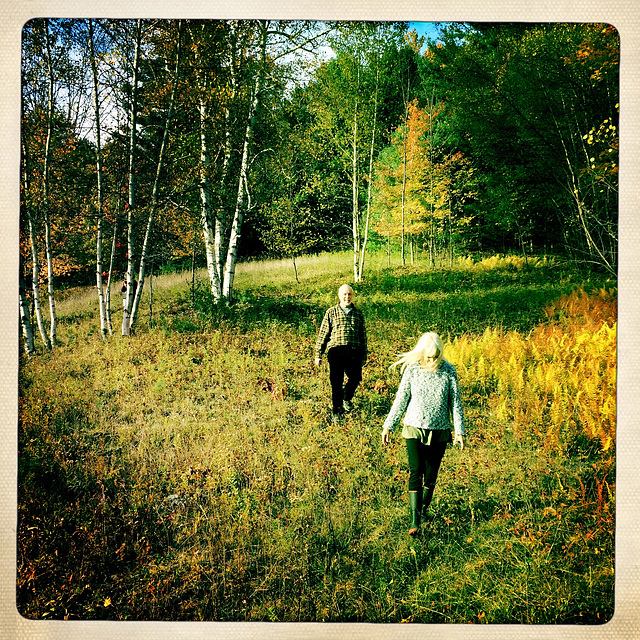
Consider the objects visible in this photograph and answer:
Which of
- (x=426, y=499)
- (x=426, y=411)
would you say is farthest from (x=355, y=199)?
(x=426, y=499)

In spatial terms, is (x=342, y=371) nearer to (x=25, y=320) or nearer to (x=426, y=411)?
(x=426, y=411)

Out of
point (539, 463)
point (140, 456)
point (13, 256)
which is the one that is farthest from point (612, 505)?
point (13, 256)

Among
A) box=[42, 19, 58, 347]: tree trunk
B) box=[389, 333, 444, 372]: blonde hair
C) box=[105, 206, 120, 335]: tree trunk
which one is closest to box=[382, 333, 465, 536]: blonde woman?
box=[389, 333, 444, 372]: blonde hair

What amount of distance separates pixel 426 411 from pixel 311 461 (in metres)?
0.97

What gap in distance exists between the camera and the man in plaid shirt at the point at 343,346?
126 inches

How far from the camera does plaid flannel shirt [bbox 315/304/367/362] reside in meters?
3.19

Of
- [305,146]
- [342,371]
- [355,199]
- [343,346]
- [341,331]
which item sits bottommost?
[342,371]

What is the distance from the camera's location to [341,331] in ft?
10.5

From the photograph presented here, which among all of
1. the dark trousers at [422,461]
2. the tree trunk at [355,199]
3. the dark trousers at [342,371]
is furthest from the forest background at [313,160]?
the dark trousers at [422,461]

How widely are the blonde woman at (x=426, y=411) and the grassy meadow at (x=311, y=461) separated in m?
0.32

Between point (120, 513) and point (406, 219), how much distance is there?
9.91ft

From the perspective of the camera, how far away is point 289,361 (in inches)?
132

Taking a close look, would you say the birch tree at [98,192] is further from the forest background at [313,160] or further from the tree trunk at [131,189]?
the tree trunk at [131,189]

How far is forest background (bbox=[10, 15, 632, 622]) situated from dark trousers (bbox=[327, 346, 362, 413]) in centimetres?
20
